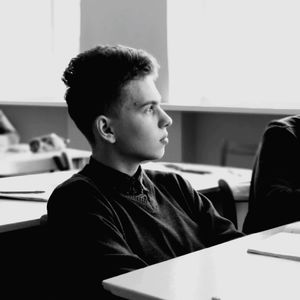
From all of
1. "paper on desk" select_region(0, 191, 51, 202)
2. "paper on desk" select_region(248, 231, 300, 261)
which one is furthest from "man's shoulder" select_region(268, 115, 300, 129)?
"paper on desk" select_region(0, 191, 51, 202)

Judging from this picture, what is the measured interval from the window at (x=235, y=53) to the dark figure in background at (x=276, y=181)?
1.88 meters

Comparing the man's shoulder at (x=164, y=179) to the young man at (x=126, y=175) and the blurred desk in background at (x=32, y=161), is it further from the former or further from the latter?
the blurred desk in background at (x=32, y=161)

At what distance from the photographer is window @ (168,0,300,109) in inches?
168

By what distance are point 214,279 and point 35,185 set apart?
4.68 feet

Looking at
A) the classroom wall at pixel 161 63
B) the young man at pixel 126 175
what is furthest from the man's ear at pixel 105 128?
the classroom wall at pixel 161 63

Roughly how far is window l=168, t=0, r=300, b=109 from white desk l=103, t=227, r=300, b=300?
286 cm

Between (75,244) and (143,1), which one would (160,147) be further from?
(143,1)

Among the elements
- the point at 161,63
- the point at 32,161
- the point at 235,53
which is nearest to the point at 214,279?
the point at 32,161

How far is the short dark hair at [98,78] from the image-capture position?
1.75 m

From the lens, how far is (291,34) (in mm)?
4238

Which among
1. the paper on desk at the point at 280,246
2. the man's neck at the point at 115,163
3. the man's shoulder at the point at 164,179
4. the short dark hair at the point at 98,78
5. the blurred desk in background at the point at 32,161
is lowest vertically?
the blurred desk in background at the point at 32,161

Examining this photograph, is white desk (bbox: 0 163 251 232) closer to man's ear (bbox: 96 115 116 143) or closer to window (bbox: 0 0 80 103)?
man's ear (bbox: 96 115 116 143)

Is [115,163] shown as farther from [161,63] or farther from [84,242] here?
[161,63]

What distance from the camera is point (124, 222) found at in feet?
5.46
